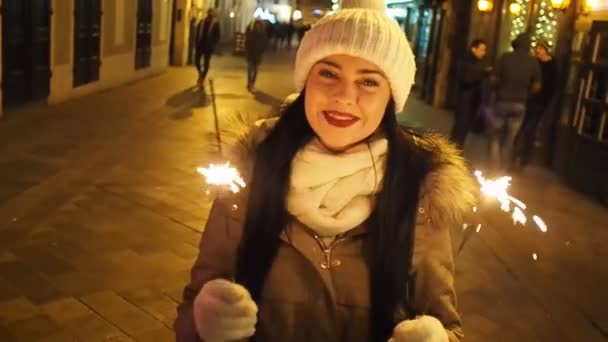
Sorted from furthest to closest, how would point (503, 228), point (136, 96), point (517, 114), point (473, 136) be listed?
1. point (136, 96)
2. point (473, 136)
3. point (517, 114)
4. point (503, 228)

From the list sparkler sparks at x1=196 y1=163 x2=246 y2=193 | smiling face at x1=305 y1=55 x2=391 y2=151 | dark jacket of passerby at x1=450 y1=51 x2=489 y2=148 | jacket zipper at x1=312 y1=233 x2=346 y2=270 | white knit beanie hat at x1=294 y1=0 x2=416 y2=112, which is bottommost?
dark jacket of passerby at x1=450 y1=51 x2=489 y2=148

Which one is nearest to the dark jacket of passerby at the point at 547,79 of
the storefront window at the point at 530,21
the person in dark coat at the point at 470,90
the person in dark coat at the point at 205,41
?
the person in dark coat at the point at 470,90

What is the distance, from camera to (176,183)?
8586mm

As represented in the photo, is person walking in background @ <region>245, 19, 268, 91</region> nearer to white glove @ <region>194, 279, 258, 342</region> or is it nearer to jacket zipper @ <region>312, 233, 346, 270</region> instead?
jacket zipper @ <region>312, 233, 346, 270</region>

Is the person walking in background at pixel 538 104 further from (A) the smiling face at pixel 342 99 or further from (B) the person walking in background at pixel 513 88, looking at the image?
(A) the smiling face at pixel 342 99

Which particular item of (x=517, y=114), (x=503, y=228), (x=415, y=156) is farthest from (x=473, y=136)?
(x=415, y=156)

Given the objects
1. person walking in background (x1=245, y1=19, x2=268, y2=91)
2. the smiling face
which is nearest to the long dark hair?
the smiling face

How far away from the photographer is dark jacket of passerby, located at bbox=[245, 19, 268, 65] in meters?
19.6

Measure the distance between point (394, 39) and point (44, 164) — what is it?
7289mm

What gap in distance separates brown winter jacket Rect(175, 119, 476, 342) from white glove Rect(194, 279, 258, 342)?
171mm

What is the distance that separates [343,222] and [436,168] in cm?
35

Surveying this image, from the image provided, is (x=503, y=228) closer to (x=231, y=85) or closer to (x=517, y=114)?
(x=517, y=114)

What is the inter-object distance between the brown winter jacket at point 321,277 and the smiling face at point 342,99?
0.88 feet

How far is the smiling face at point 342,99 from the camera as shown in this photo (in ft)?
Result: 7.26
